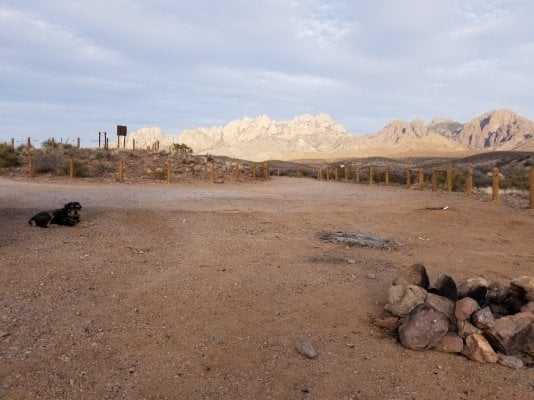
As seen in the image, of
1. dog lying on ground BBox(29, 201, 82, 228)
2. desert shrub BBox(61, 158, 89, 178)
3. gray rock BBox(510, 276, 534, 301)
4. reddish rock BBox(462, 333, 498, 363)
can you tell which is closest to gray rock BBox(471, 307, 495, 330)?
reddish rock BBox(462, 333, 498, 363)

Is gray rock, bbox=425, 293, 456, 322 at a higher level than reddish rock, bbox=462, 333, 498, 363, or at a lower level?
higher

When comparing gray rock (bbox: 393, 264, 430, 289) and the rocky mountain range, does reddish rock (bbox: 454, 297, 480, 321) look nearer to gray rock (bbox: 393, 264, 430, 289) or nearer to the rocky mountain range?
gray rock (bbox: 393, 264, 430, 289)

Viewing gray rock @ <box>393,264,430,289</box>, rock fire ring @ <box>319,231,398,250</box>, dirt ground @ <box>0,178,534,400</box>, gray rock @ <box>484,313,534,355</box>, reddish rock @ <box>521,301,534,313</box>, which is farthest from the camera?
rock fire ring @ <box>319,231,398,250</box>

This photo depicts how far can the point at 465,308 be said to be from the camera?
5.30m

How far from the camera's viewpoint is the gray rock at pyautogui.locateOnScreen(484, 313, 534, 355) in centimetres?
486

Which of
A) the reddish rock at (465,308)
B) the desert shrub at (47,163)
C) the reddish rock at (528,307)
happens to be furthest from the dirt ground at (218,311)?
the desert shrub at (47,163)

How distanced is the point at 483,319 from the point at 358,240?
4421 millimetres

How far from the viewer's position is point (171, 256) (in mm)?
8016

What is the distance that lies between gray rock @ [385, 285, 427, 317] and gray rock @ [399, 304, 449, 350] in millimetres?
359

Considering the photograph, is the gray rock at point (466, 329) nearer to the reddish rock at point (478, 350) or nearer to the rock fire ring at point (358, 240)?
the reddish rock at point (478, 350)

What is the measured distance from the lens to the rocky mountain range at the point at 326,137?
137750 millimetres

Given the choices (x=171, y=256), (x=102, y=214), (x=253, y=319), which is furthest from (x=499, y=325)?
(x=102, y=214)

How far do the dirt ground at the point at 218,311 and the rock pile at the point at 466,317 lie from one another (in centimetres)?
14

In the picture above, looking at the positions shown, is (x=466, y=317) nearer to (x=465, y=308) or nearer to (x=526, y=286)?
(x=465, y=308)
